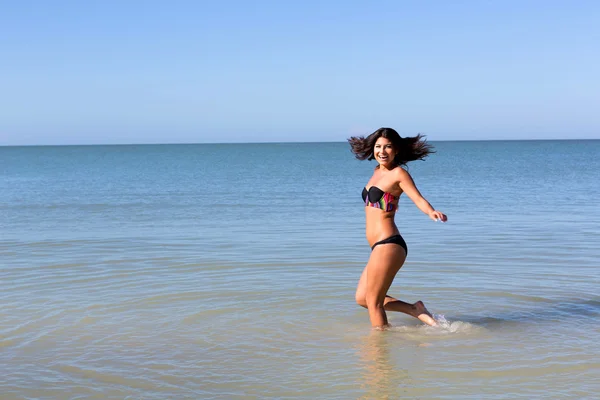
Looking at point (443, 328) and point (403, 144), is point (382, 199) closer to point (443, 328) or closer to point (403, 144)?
point (403, 144)

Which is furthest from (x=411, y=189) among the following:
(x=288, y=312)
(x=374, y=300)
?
(x=288, y=312)

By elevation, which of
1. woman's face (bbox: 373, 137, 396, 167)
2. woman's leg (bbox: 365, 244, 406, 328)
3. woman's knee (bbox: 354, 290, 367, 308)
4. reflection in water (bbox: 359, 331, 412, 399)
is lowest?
reflection in water (bbox: 359, 331, 412, 399)

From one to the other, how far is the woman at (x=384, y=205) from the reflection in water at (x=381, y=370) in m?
0.32

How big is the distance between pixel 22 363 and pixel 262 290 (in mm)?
3376

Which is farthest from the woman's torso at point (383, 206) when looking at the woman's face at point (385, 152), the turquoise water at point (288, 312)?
the turquoise water at point (288, 312)

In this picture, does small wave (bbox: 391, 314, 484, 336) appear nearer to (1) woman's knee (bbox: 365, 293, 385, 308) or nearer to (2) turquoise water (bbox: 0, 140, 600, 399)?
(2) turquoise water (bbox: 0, 140, 600, 399)

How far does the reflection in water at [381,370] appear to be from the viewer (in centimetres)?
524

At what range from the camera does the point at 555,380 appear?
5418mm

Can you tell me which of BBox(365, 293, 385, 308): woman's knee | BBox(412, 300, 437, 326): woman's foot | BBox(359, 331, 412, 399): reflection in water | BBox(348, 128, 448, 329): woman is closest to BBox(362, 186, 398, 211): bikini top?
BBox(348, 128, 448, 329): woman

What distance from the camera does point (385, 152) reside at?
6562mm

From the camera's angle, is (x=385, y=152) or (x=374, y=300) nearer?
(x=385, y=152)

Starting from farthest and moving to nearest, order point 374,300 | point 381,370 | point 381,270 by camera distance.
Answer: point 374,300, point 381,270, point 381,370

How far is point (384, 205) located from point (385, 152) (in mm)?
477

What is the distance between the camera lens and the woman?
646 centimetres
